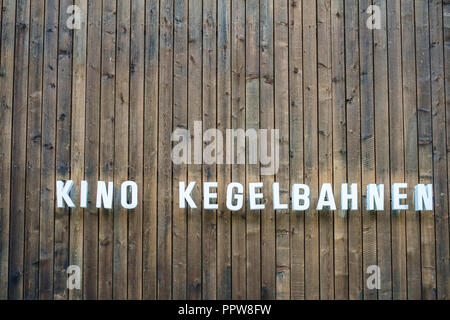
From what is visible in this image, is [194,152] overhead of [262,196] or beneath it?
overhead

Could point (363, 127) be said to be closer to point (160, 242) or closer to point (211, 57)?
point (211, 57)

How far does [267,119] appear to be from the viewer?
464cm

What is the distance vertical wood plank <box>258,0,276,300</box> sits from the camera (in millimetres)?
4551

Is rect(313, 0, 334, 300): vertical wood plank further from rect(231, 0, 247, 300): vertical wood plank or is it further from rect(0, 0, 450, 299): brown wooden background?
rect(231, 0, 247, 300): vertical wood plank

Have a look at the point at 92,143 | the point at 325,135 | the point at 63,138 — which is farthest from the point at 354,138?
the point at 63,138

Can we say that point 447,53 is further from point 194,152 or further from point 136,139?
point 136,139

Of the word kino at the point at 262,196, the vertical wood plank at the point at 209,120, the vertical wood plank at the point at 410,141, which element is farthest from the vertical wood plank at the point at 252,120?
the vertical wood plank at the point at 410,141

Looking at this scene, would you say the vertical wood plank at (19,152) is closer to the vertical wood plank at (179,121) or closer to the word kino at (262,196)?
the word kino at (262,196)

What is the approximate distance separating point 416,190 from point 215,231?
1.68m

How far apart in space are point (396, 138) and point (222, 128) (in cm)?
145

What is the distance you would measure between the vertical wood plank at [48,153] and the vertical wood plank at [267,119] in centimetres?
174

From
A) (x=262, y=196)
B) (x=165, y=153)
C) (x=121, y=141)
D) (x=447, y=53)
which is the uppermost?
(x=447, y=53)

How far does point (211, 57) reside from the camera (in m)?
4.69

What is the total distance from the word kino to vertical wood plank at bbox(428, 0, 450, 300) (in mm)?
153
